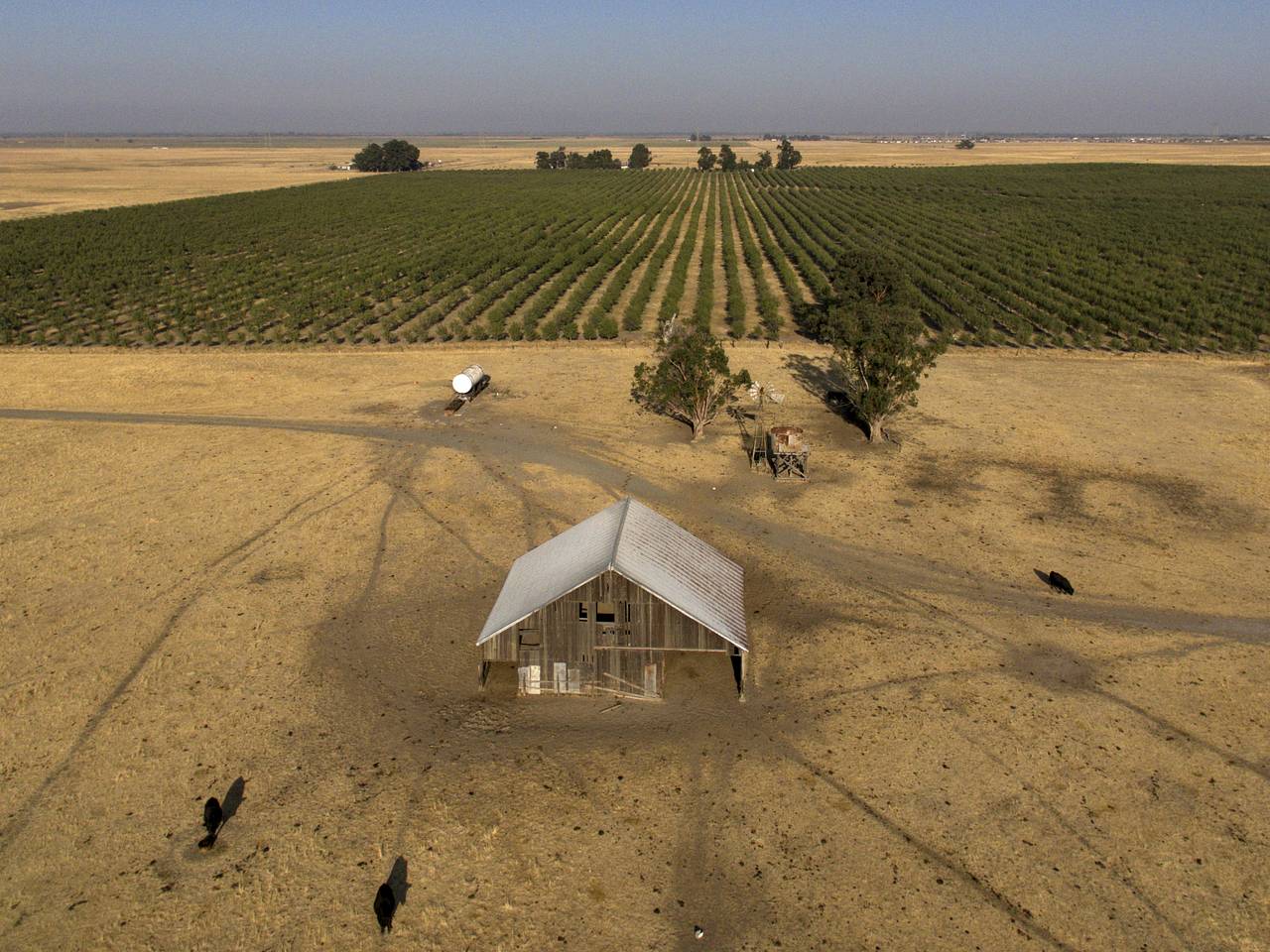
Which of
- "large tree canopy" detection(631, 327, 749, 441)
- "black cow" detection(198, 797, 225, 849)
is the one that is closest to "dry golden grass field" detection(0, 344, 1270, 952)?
"black cow" detection(198, 797, 225, 849)

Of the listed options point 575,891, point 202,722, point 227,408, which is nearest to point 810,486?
point 575,891

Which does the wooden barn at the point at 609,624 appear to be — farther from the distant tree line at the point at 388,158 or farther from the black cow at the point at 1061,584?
the distant tree line at the point at 388,158

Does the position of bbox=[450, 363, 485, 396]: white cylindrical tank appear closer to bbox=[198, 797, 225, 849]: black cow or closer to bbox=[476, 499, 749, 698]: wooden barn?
bbox=[476, 499, 749, 698]: wooden barn

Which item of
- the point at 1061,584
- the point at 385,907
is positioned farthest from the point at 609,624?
the point at 1061,584

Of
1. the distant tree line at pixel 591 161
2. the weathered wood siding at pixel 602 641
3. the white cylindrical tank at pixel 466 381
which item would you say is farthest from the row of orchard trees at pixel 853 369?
the distant tree line at pixel 591 161

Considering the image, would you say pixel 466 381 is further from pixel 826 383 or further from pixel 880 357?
pixel 880 357

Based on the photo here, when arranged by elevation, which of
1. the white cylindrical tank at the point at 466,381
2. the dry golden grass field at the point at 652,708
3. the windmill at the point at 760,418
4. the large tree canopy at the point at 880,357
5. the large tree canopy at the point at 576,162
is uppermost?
the large tree canopy at the point at 576,162
